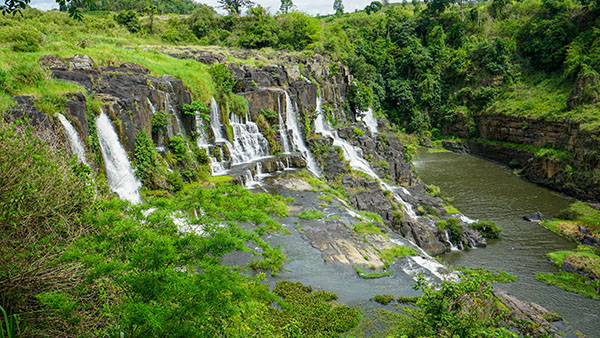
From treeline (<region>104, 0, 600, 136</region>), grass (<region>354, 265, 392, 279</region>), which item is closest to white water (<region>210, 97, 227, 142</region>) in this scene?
grass (<region>354, 265, 392, 279</region>)

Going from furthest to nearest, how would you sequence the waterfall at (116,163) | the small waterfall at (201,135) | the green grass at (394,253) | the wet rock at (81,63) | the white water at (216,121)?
1. the white water at (216,121)
2. the small waterfall at (201,135)
3. the wet rock at (81,63)
4. the waterfall at (116,163)
5. the green grass at (394,253)

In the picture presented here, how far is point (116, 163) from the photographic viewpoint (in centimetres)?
1703

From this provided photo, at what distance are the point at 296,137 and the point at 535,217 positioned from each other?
20.1 meters

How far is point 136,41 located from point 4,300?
40.2m

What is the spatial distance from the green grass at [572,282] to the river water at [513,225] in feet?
1.15

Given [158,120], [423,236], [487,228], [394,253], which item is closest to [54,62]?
[158,120]

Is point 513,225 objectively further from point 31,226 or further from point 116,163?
point 31,226

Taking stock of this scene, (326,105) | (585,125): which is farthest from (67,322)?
(585,125)

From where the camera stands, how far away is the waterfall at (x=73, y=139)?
570 inches

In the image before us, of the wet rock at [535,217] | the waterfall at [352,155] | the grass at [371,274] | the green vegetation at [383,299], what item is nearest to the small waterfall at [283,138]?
the waterfall at [352,155]

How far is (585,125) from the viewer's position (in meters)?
31.2

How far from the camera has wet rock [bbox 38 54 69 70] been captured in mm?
18562

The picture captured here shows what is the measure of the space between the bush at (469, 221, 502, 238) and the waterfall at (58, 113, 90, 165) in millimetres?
23725

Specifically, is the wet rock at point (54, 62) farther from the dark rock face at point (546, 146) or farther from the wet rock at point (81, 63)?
the dark rock face at point (546, 146)
